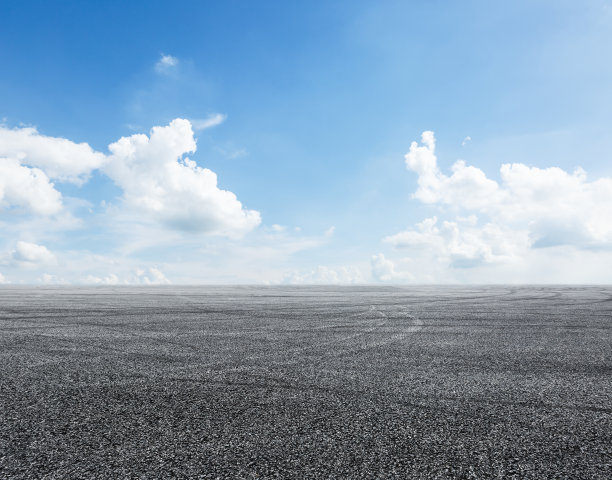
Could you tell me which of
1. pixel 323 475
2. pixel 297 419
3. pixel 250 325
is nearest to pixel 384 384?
pixel 297 419

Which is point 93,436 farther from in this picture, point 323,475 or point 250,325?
point 250,325

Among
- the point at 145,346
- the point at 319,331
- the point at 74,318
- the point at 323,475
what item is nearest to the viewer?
the point at 323,475

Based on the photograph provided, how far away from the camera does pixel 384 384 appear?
4.84 meters

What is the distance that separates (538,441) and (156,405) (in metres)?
3.36

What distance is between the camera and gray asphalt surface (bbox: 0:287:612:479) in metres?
2.83

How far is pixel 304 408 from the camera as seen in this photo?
13.0ft

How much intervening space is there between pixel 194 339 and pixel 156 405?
14.5ft

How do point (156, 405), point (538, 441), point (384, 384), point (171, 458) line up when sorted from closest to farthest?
point (171, 458), point (538, 441), point (156, 405), point (384, 384)

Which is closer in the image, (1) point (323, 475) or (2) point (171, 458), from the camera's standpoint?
(1) point (323, 475)

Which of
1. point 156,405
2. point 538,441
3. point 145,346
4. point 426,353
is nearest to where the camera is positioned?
point 538,441

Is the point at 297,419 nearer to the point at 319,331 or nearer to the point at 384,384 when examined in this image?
the point at 384,384

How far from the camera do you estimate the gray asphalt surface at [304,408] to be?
2.83m

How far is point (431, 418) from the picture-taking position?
370 centimetres

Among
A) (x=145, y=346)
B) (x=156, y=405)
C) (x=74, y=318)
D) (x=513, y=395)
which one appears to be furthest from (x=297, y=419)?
(x=74, y=318)
